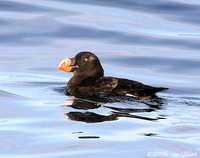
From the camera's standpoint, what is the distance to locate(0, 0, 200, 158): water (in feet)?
22.9

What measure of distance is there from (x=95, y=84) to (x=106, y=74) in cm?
290

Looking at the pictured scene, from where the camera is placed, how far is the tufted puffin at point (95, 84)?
9.45 metres

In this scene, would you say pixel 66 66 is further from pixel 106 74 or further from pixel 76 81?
pixel 106 74

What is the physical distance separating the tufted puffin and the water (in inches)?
8.8

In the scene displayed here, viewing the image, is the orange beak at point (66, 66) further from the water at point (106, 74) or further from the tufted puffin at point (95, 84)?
the water at point (106, 74)

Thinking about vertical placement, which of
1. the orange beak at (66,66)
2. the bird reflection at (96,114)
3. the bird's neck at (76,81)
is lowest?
the bird reflection at (96,114)

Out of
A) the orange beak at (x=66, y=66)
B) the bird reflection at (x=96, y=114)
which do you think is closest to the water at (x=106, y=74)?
the bird reflection at (x=96, y=114)

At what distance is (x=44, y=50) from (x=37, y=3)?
459 cm

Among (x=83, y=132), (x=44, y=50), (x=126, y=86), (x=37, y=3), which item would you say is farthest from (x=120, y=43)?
(x=83, y=132)

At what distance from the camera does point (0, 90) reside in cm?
1039

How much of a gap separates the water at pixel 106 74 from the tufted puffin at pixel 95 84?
0.22 m

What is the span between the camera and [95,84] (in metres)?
9.91

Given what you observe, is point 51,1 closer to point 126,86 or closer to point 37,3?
point 37,3

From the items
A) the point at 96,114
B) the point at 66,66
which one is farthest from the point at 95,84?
the point at 96,114
